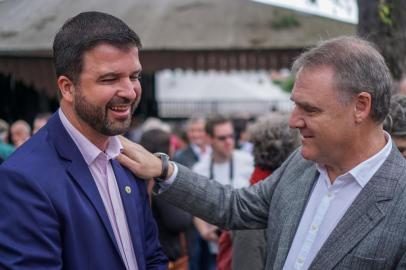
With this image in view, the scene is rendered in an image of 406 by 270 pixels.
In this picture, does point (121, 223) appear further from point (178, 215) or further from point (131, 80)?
point (178, 215)

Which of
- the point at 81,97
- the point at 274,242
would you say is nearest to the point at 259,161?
the point at 274,242

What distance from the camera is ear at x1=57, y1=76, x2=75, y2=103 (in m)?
2.22

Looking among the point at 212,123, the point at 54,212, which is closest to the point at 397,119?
the point at 54,212

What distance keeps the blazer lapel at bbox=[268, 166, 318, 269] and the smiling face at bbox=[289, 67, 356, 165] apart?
198 millimetres

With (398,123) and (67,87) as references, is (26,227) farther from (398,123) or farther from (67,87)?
(398,123)

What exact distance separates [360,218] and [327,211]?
16 cm

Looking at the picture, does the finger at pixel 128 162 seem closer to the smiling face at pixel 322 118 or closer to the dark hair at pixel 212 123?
the smiling face at pixel 322 118

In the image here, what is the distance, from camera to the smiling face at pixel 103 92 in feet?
7.16

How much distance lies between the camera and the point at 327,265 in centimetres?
226

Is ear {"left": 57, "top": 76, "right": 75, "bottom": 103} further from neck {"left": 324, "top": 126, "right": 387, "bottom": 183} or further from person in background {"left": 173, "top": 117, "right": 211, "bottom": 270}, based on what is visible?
person in background {"left": 173, "top": 117, "right": 211, "bottom": 270}

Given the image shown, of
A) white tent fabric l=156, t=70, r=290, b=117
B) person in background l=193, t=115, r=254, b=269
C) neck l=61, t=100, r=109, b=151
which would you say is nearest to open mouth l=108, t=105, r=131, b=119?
neck l=61, t=100, r=109, b=151

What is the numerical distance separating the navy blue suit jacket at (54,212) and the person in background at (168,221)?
2348 millimetres

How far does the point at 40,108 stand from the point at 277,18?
4938mm

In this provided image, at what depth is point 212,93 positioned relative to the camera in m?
17.6
